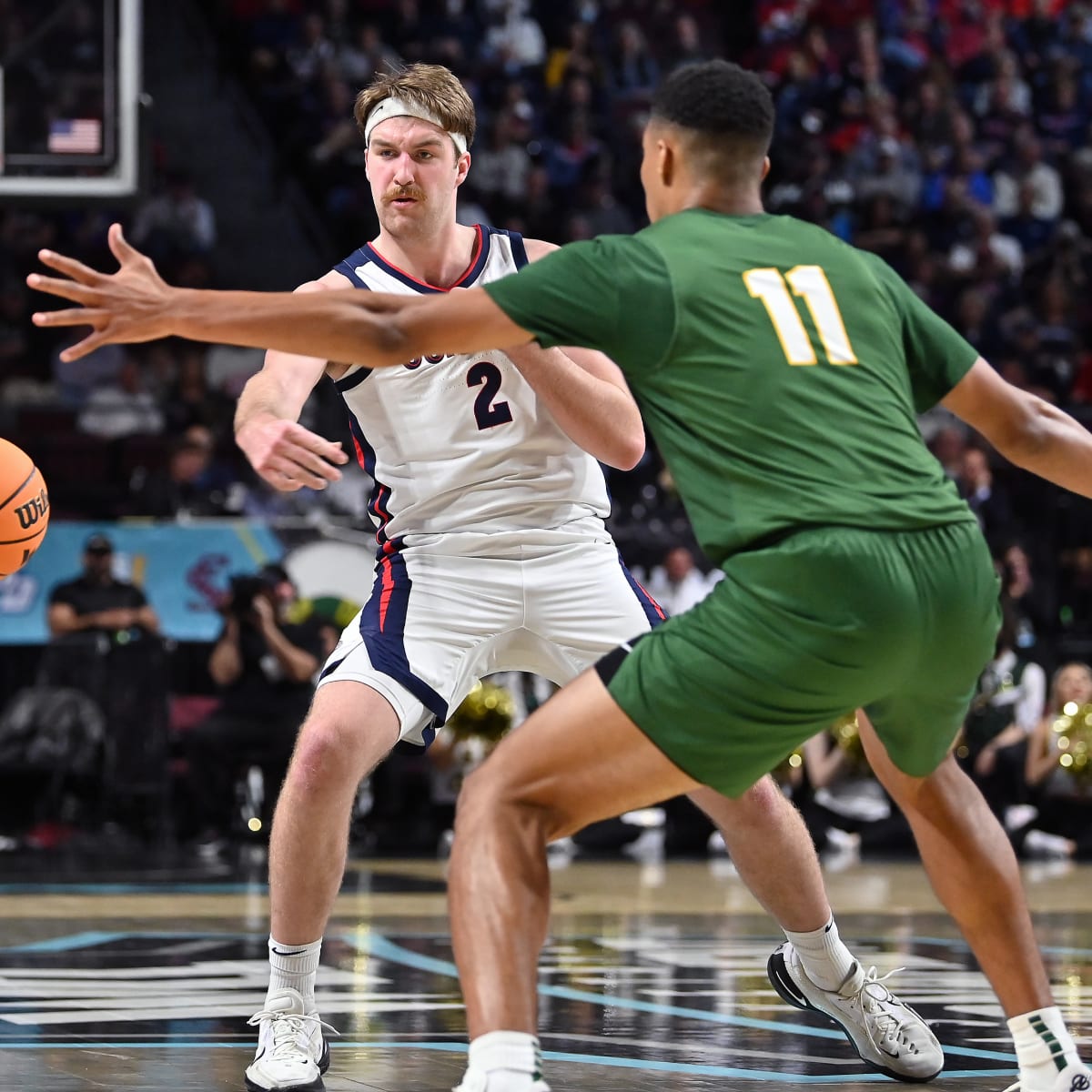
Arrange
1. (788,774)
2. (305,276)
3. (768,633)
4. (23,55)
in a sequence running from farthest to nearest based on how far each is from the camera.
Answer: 1. (305,276)
2. (788,774)
3. (23,55)
4. (768,633)

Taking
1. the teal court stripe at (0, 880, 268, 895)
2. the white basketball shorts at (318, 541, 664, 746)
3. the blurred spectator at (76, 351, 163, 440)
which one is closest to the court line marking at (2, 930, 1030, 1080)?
the white basketball shorts at (318, 541, 664, 746)

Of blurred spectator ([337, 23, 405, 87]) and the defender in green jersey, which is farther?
blurred spectator ([337, 23, 405, 87])

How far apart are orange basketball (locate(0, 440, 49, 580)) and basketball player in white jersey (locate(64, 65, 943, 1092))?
1.58 metres

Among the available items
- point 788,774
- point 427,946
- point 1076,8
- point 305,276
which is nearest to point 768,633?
point 427,946

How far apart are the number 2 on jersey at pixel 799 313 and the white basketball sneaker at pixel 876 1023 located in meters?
1.78

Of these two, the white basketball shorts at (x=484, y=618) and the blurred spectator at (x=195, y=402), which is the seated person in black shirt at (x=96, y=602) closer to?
the blurred spectator at (x=195, y=402)

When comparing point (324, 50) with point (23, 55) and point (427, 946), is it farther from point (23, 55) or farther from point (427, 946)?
point (427, 946)

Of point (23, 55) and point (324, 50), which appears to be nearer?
point (23, 55)

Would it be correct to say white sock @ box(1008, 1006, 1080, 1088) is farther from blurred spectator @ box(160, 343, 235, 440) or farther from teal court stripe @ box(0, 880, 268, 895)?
blurred spectator @ box(160, 343, 235, 440)

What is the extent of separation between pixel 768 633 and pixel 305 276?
13745mm

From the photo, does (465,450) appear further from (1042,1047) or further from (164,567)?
(164,567)

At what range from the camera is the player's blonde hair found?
465 centimetres

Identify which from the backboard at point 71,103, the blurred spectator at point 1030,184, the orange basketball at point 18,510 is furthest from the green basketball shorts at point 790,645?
Result: the blurred spectator at point 1030,184

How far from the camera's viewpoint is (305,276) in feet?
53.9
